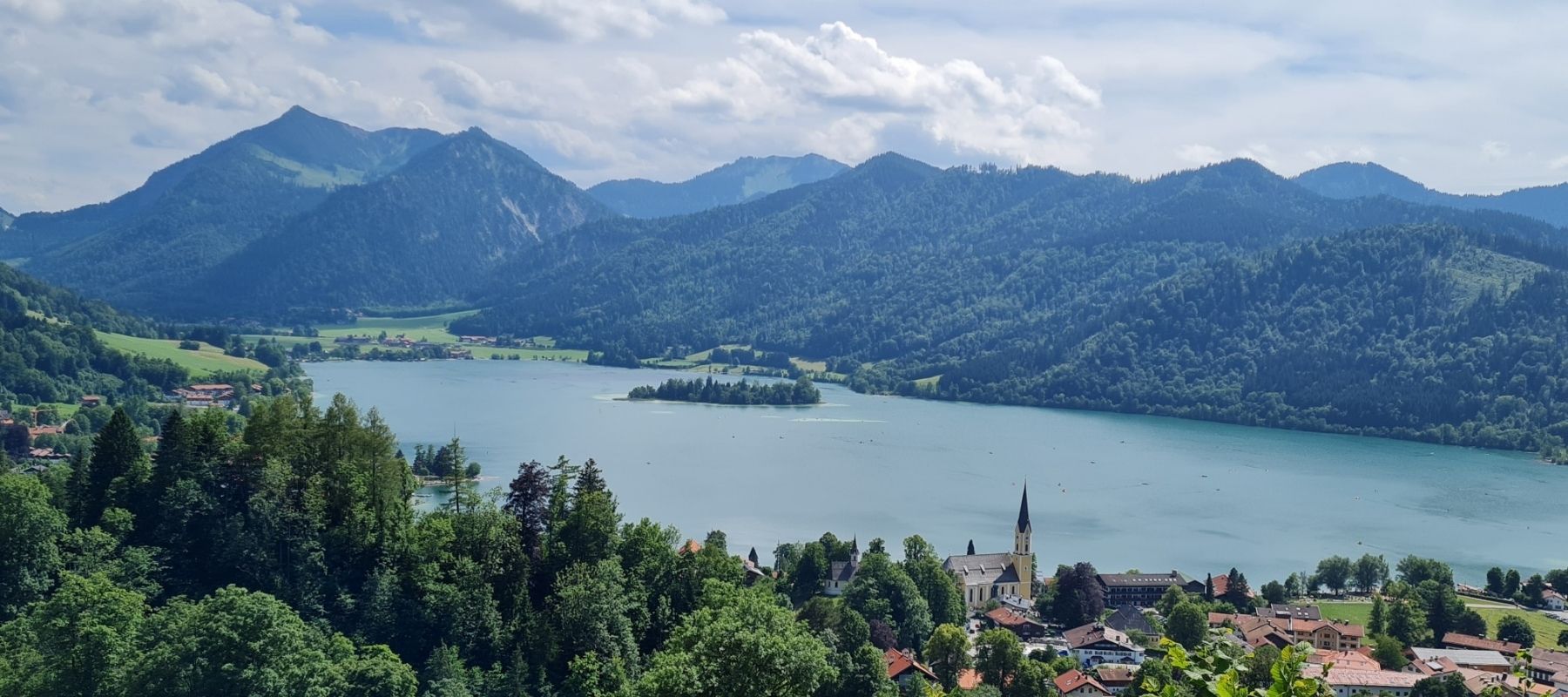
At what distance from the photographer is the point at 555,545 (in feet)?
91.7

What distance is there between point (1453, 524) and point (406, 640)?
51507 millimetres

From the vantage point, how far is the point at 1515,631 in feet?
132

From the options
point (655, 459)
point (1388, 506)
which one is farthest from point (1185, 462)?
point (655, 459)

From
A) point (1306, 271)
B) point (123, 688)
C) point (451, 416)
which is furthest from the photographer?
point (1306, 271)

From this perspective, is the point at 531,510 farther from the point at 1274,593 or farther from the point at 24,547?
the point at 1274,593

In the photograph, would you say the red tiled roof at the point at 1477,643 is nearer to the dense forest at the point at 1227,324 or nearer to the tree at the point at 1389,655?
the tree at the point at 1389,655

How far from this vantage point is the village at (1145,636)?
33.2m

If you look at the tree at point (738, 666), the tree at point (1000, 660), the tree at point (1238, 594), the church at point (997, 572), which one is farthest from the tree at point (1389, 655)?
the tree at point (738, 666)

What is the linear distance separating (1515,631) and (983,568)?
600 inches

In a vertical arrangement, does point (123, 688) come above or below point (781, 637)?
below

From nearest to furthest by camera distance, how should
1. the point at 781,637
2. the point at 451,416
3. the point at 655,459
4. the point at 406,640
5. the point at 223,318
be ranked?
1. the point at 781,637
2. the point at 406,640
3. the point at 655,459
4. the point at 451,416
5. the point at 223,318

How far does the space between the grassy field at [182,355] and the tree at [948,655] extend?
7170 centimetres

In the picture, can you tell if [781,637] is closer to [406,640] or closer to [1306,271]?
[406,640]

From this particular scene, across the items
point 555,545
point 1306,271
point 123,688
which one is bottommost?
point 123,688
